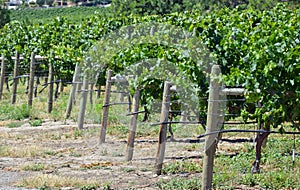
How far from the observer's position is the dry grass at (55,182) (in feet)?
27.5

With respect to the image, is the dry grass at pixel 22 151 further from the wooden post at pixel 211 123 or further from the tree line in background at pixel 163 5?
the tree line in background at pixel 163 5

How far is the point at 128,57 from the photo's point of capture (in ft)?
38.5

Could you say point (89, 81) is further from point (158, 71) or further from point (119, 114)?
point (158, 71)

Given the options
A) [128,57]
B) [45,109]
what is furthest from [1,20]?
[128,57]

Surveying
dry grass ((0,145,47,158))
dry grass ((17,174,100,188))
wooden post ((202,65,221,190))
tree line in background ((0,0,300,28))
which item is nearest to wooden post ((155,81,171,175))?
dry grass ((17,174,100,188))

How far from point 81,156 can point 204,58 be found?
2701mm

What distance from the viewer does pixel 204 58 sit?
10172 millimetres

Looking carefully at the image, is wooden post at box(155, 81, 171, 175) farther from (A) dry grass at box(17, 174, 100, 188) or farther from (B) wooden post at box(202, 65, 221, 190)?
(B) wooden post at box(202, 65, 221, 190)

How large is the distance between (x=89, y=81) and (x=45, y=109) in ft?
9.34

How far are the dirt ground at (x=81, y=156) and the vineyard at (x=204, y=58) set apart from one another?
47cm

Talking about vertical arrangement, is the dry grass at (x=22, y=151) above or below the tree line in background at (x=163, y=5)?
below

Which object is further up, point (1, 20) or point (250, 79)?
point (1, 20)

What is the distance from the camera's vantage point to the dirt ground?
355 inches

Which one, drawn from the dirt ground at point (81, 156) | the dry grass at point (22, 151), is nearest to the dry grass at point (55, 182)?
the dirt ground at point (81, 156)
